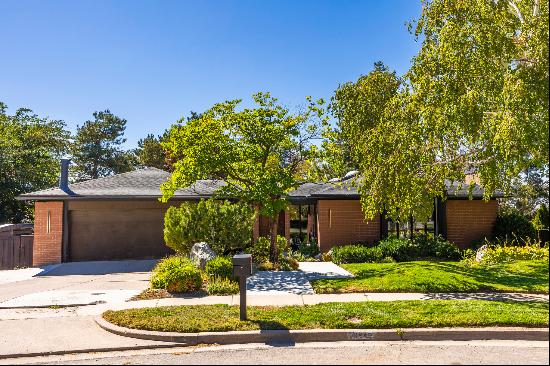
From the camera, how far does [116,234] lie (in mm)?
19391

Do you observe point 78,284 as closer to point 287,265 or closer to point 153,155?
point 287,265

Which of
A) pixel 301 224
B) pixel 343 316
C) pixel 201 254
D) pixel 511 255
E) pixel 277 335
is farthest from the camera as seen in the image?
pixel 301 224

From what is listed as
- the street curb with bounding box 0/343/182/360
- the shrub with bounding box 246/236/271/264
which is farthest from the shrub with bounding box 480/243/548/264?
the street curb with bounding box 0/343/182/360

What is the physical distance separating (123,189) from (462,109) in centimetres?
1483

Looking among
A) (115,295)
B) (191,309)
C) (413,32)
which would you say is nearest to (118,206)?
(115,295)

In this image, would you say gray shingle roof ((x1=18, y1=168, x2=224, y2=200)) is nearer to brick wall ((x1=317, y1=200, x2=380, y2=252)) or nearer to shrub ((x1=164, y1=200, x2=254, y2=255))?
shrub ((x1=164, y1=200, x2=254, y2=255))

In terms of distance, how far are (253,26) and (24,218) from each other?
1008 inches

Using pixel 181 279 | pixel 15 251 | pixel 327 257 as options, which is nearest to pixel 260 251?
pixel 327 257

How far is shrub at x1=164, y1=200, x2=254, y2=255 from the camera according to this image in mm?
15008

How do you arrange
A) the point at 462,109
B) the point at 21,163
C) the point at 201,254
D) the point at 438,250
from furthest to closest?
1. the point at 21,163
2. the point at 438,250
3. the point at 201,254
4. the point at 462,109

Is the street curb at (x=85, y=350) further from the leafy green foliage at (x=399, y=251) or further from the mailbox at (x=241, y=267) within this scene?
the leafy green foliage at (x=399, y=251)

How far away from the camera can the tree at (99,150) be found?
169 ft

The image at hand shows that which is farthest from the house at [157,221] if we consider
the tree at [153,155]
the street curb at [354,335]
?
the tree at [153,155]

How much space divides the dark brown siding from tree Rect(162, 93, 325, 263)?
473 cm
